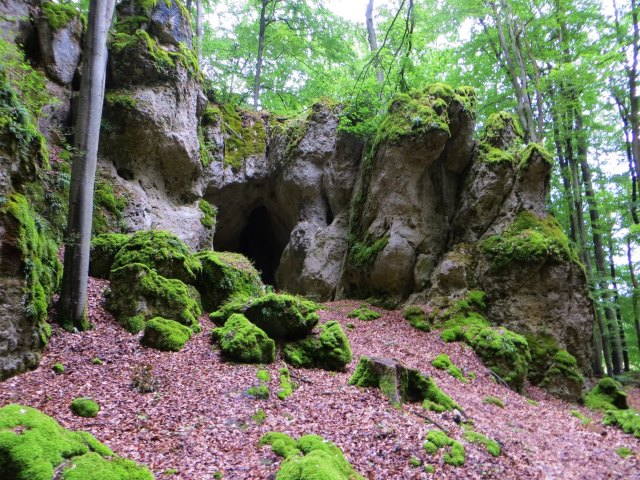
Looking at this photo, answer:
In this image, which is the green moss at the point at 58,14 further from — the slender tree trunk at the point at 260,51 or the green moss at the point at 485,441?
the green moss at the point at 485,441

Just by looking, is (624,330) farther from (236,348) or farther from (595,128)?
(236,348)

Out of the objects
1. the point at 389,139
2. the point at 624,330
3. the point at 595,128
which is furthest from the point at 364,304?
the point at 624,330

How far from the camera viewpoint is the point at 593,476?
597 cm

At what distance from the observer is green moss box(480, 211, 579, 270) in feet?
38.6

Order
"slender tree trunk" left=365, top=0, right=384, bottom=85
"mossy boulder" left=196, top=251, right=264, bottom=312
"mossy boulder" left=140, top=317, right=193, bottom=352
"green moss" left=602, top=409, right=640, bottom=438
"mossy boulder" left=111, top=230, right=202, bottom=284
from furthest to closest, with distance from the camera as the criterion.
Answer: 1. "slender tree trunk" left=365, top=0, right=384, bottom=85
2. "mossy boulder" left=196, top=251, right=264, bottom=312
3. "mossy boulder" left=111, top=230, right=202, bottom=284
4. "green moss" left=602, top=409, right=640, bottom=438
5. "mossy boulder" left=140, top=317, right=193, bottom=352

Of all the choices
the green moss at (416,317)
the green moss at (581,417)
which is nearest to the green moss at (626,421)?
the green moss at (581,417)

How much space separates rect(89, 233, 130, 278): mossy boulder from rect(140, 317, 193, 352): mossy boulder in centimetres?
261

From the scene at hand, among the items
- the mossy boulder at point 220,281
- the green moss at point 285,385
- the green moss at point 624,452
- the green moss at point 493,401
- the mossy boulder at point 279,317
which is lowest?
the green moss at point 624,452

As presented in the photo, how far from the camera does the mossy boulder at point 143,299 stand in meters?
7.40

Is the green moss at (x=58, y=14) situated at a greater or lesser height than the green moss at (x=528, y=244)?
greater

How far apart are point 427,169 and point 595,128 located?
623 centimetres

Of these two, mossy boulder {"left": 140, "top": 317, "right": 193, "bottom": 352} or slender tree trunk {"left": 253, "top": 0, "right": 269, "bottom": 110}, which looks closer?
mossy boulder {"left": 140, "top": 317, "right": 193, "bottom": 352}

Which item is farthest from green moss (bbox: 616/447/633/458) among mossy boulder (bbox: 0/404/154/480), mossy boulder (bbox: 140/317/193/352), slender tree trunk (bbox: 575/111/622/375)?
slender tree trunk (bbox: 575/111/622/375)

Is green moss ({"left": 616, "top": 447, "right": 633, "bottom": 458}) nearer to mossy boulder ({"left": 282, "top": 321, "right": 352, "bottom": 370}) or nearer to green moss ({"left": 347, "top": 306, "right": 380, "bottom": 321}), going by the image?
mossy boulder ({"left": 282, "top": 321, "right": 352, "bottom": 370})
